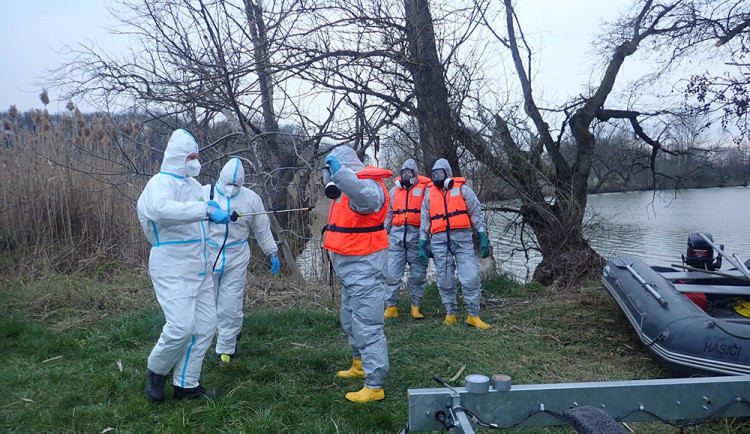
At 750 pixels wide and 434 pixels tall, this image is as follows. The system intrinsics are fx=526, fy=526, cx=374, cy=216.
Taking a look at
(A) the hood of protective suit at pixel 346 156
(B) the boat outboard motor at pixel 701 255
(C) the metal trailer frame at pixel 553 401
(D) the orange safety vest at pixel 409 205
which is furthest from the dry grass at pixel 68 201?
(B) the boat outboard motor at pixel 701 255

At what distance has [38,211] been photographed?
8.12 metres

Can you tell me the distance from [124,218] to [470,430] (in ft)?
26.6

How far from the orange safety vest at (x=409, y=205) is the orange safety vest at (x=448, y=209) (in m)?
0.39

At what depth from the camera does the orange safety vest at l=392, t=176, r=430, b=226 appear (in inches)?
263

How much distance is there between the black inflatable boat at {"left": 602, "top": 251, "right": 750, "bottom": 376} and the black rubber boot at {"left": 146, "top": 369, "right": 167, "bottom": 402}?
3882 millimetres

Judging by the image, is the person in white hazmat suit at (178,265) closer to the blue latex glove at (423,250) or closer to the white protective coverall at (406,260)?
the blue latex glove at (423,250)

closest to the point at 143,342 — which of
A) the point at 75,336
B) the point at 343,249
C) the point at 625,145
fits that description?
the point at 75,336

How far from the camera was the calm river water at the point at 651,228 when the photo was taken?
31.3 ft

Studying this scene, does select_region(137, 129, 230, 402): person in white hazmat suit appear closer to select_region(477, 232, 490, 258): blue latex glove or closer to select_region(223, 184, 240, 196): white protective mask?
select_region(223, 184, 240, 196): white protective mask

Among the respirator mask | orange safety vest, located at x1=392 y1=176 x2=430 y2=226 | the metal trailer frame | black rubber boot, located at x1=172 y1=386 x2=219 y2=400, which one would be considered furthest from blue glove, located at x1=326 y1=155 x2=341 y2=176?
orange safety vest, located at x1=392 y1=176 x2=430 y2=226

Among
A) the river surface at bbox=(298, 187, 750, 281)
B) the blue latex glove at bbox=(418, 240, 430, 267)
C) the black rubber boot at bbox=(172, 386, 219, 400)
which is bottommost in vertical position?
the black rubber boot at bbox=(172, 386, 219, 400)

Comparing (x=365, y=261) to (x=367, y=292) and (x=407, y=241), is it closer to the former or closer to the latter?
(x=367, y=292)

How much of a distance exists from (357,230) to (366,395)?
47.5 inches

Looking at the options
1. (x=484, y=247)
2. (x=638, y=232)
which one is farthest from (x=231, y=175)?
(x=638, y=232)
